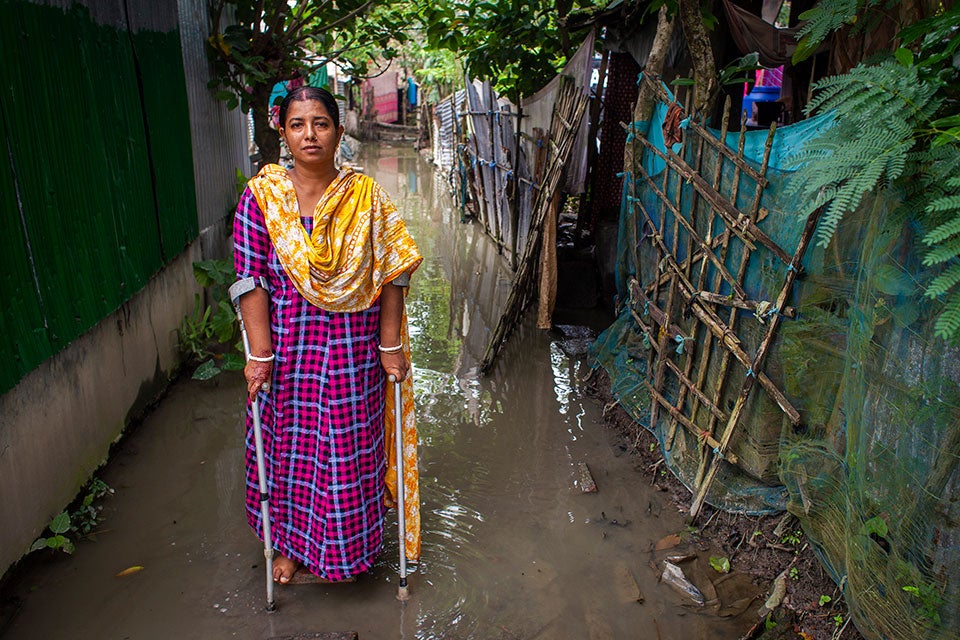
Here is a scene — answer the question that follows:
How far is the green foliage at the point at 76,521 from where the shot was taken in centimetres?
305

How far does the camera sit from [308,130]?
8.41ft

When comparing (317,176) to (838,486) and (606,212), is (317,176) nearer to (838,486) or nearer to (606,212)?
(838,486)

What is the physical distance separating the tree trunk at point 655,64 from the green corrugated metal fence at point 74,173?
3.22 meters

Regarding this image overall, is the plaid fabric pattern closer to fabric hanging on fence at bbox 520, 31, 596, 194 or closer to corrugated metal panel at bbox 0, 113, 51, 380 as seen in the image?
corrugated metal panel at bbox 0, 113, 51, 380

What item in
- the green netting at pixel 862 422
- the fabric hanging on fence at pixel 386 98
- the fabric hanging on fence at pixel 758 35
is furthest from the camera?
the fabric hanging on fence at pixel 386 98

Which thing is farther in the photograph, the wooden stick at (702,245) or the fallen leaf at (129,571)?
the wooden stick at (702,245)

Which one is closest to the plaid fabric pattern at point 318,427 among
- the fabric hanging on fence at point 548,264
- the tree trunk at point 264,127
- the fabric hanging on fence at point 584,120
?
the fabric hanging on fence at point 548,264

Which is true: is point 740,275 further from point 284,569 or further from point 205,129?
point 205,129

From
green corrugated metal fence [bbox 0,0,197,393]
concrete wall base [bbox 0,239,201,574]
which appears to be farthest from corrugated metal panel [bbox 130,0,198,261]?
concrete wall base [bbox 0,239,201,574]

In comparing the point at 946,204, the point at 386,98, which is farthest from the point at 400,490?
the point at 386,98

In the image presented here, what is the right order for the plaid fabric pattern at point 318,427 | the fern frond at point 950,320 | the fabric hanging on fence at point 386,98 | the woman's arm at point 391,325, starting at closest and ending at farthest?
the fern frond at point 950,320 < the plaid fabric pattern at point 318,427 < the woman's arm at point 391,325 < the fabric hanging on fence at point 386,98

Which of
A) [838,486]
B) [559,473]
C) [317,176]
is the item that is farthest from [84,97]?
[838,486]

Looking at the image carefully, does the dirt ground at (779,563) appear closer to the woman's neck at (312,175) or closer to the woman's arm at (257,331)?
the woman's arm at (257,331)

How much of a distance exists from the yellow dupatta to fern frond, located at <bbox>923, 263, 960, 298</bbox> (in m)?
1.70
